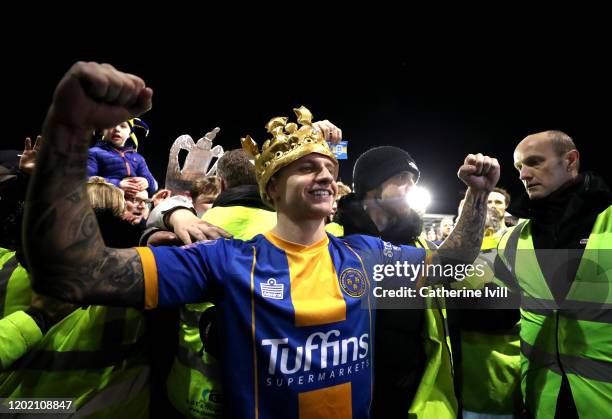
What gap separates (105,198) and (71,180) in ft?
3.04

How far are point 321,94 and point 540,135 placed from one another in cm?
1555

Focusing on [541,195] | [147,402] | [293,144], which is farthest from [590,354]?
[147,402]

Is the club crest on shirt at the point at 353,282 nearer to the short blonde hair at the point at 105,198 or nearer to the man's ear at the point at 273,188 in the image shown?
the man's ear at the point at 273,188

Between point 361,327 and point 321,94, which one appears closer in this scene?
point 361,327

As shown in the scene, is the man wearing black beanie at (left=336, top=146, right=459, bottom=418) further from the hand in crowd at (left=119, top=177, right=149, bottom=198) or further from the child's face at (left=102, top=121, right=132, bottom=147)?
the child's face at (left=102, top=121, right=132, bottom=147)

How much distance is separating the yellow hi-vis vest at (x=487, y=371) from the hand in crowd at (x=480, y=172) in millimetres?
923

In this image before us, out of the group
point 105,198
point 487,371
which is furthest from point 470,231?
point 105,198

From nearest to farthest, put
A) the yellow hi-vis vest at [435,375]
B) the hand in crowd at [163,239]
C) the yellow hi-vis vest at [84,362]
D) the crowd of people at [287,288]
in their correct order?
the crowd of people at [287,288] < the yellow hi-vis vest at [84,362] < the hand in crowd at [163,239] < the yellow hi-vis vest at [435,375]

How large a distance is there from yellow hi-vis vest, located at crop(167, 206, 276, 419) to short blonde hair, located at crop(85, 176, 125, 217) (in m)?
0.52

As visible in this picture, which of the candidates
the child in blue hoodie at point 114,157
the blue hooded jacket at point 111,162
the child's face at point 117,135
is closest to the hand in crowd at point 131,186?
the child in blue hoodie at point 114,157

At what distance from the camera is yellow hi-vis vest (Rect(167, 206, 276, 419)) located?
1890 mm

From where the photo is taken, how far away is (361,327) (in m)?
1.73

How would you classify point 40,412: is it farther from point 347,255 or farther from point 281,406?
point 347,255

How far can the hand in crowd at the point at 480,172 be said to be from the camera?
183 cm
